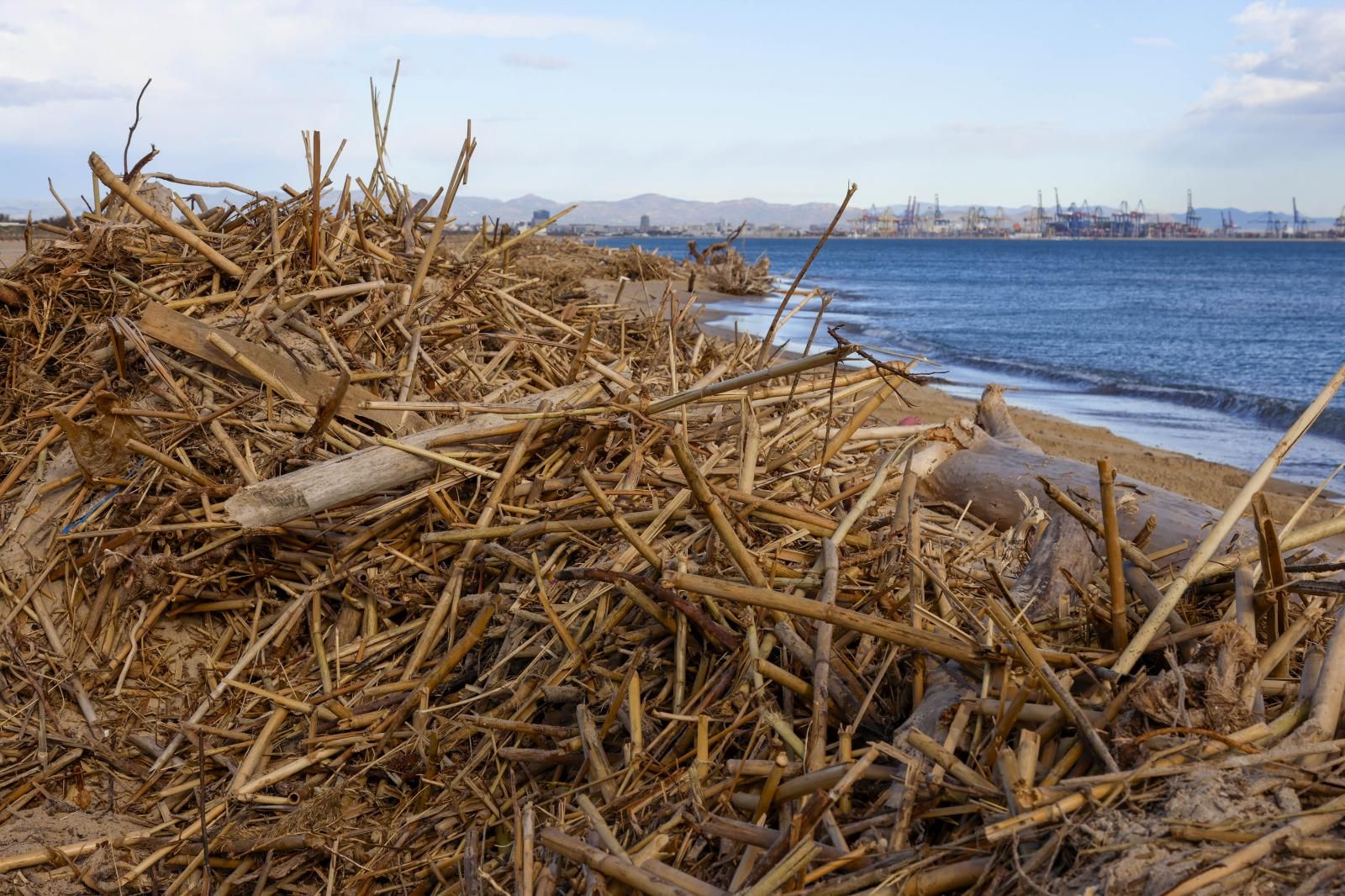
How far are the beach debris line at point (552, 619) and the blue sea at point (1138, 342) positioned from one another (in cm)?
76

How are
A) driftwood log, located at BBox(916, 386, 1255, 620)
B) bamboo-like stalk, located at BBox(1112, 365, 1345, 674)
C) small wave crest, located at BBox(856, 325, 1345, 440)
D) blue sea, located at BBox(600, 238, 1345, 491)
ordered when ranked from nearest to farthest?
bamboo-like stalk, located at BBox(1112, 365, 1345, 674) < driftwood log, located at BBox(916, 386, 1255, 620) < blue sea, located at BBox(600, 238, 1345, 491) < small wave crest, located at BBox(856, 325, 1345, 440)

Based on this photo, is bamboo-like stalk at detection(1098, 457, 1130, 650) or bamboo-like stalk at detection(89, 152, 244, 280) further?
bamboo-like stalk at detection(89, 152, 244, 280)

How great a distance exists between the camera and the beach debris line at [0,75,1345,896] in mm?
1877

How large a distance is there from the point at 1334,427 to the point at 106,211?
15.6 m

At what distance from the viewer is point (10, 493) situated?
13.1 ft

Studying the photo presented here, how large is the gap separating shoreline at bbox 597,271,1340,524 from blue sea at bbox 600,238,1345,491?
75 cm

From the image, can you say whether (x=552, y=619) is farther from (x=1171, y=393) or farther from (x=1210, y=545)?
(x=1171, y=393)

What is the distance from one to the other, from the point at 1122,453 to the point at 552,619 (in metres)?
9.67

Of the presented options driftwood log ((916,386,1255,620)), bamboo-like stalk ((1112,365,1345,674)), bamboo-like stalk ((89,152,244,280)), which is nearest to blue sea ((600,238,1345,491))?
driftwood log ((916,386,1255,620))

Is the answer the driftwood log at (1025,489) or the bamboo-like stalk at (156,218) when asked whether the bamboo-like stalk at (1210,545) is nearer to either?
the driftwood log at (1025,489)

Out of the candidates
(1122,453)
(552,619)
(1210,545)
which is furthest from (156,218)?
(1122,453)

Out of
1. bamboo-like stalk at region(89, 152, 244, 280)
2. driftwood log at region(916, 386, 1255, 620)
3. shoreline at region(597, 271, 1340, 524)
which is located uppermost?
bamboo-like stalk at region(89, 152, 244, 280)

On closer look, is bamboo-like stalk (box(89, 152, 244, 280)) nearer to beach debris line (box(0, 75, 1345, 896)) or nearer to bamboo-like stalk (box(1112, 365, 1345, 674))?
beach debris line (box(0, 75, 1345, 896))

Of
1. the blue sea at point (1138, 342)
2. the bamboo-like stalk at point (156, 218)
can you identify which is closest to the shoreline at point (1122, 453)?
the blue sea at point (1138, 342)
